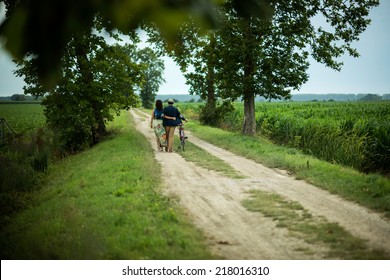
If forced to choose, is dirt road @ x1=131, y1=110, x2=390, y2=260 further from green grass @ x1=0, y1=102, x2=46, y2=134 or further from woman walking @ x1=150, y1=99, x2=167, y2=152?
green grass @ x1=0, y1=102, x2=46, y2=134

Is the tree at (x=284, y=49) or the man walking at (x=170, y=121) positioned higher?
the tree at (x=284, y=49)

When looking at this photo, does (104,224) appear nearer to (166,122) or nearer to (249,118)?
(166,122)

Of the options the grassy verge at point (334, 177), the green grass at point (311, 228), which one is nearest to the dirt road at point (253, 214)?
the green grass at point (311, 228)

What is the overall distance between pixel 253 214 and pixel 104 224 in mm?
2696

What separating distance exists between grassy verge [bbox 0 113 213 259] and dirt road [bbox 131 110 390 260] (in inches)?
15.2

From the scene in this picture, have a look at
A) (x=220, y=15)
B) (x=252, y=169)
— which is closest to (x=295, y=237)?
(x=220, y=15)

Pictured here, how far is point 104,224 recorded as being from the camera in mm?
6023

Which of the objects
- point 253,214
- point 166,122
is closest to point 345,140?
point 166,122

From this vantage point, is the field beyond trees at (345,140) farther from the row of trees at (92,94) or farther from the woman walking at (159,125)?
the row of trees at (92,94)

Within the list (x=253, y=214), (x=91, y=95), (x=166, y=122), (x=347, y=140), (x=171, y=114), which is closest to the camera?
(x=253, y=214)

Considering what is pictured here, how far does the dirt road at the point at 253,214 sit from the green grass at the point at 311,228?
14cm

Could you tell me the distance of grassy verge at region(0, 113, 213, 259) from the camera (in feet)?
16.4

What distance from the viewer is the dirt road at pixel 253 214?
4875 millimetres

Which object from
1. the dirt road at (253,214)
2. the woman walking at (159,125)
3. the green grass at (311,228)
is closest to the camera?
the green grass at (311,228)
